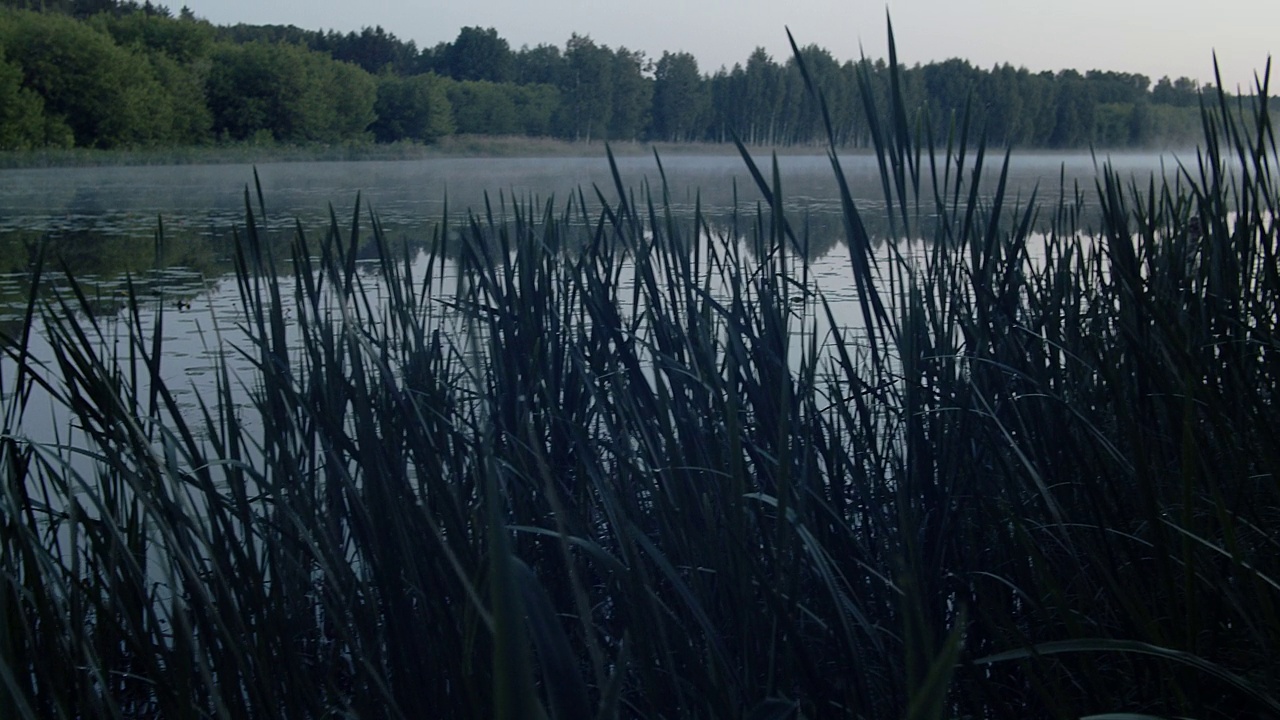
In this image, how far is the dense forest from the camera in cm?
1544

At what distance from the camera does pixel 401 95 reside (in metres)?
30.2

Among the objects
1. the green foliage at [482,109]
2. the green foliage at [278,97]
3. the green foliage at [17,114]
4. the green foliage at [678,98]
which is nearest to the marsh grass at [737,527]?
the green foliage at [17,114]

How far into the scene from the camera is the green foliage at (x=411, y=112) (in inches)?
1171

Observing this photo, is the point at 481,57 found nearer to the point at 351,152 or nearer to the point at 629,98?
the point at 629,98

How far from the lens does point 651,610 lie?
0.73m

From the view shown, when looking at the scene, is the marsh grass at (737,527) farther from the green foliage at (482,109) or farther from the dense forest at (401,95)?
the green foliage at (482,109)

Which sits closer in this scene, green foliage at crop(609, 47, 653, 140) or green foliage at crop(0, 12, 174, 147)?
green foliage at crop(0, 12, 174, 147)

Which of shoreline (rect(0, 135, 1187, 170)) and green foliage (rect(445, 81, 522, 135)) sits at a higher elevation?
green foliage (rect(445, 81, 522, 135))

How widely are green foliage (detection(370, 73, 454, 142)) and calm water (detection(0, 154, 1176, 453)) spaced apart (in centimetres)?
1467

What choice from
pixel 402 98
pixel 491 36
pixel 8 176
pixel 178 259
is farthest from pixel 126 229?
pixel 491 36

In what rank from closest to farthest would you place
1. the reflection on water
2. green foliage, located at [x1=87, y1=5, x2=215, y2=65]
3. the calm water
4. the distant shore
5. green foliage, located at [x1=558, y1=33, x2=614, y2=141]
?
the calm water < the reflection on water < the distant shore < green foliage, located at [x1=87, y1=5, x2=215, y2=65] < green foliage, located at [x1=558, y1=33, x2=614, y2=141]

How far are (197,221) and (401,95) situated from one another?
78.5ft

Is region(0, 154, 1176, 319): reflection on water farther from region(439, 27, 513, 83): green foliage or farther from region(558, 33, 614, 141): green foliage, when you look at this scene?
region(439, 27, 513, 83): green foliage

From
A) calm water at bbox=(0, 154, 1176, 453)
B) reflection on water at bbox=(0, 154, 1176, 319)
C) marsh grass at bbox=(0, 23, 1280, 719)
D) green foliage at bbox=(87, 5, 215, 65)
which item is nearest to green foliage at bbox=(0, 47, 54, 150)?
calm water at bbox=(0, 154, 1176, 453)
